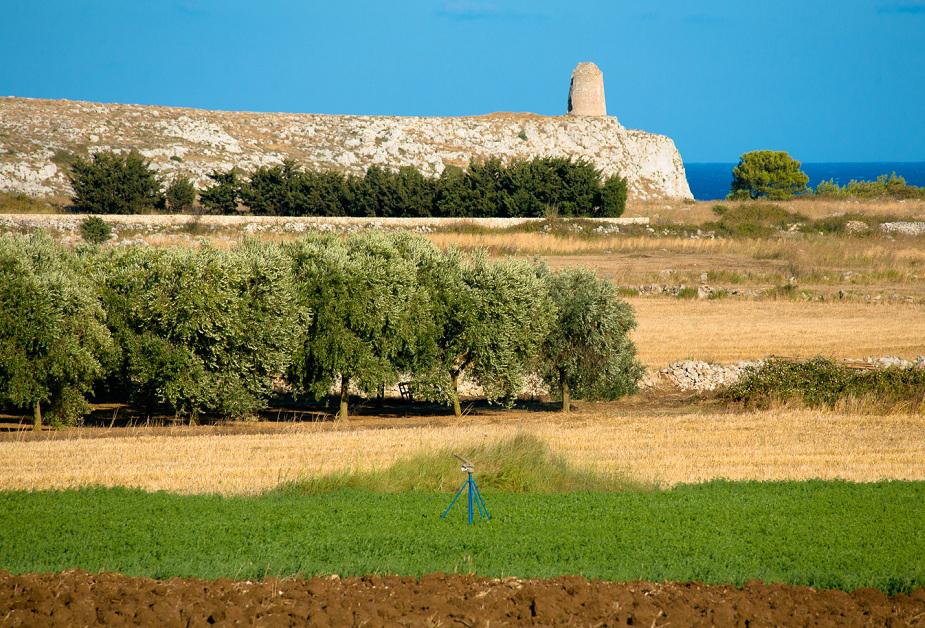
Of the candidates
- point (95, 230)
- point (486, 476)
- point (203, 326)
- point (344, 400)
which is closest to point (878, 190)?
point (95, 230)

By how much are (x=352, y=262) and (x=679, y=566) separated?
69.3 ft

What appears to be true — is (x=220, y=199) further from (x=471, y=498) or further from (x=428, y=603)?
(x=428, y=603)

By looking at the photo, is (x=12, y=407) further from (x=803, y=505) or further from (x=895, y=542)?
(x=895, y=542)

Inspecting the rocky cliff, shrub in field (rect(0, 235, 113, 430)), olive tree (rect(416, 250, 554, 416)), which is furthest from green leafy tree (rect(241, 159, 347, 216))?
shrub in field (rect(0, 235, 113, 430))

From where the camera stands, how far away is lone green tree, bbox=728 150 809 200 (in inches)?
5374

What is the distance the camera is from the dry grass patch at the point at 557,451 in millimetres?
21734

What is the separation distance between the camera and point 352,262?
33.8 meters

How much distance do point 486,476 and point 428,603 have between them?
7635 mm

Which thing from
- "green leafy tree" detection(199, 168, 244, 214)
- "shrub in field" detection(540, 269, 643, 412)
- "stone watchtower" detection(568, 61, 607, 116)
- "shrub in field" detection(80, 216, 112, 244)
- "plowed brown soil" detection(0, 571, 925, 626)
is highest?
"stone watchtower" detection(568, 61, 607, 116)

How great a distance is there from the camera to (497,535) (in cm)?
1567

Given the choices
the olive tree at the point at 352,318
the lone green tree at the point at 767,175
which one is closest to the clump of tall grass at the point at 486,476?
the olive tree at the point at 352,318

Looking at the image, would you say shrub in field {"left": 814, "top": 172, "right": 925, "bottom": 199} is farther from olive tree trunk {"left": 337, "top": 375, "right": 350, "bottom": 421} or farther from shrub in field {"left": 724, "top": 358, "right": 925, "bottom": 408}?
olive tree trunk {"left": 337, "top": 375, "right": 350, "bottom": 421}

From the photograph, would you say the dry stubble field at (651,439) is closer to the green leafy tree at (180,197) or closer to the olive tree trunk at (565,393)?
the olive tree trunk at (565,393)

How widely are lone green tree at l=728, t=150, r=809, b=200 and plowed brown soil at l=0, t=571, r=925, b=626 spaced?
4948 inches
